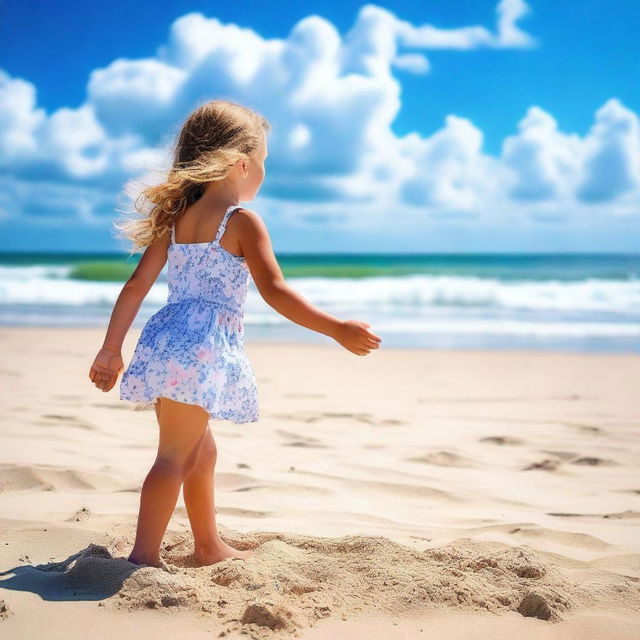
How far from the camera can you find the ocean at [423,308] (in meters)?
10.7

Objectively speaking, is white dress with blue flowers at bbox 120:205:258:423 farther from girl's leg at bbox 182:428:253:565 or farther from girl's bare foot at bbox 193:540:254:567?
girl's bare foot at bbox 193:540:254:567

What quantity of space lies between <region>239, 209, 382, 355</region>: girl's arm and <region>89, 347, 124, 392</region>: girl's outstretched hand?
54cm

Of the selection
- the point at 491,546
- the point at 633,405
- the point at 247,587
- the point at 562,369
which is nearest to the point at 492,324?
the point at 562,369

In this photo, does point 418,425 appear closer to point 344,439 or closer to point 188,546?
point 344,439

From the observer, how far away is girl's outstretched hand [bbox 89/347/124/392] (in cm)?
258

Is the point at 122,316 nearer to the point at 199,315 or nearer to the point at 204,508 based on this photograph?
the point at 199,315

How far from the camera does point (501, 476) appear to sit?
13.0 ft

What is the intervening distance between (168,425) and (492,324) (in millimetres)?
10857

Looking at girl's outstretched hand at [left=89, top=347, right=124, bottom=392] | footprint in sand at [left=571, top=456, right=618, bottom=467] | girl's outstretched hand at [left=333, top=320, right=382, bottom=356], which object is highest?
girl's outstretched hand at [left=333, top=320, right=382, bottom=356]

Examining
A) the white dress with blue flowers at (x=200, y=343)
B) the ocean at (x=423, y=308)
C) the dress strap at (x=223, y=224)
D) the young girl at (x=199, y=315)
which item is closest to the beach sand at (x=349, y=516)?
the young girl at (x=199, y=315)

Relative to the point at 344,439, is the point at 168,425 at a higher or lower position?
higher

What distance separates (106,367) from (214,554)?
72 centimetres

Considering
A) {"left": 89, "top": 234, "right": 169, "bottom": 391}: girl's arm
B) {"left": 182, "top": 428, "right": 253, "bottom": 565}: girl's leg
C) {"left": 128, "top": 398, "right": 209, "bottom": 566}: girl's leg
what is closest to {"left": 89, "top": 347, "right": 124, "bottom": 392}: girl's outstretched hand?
{"left": 89, "top": 234, "right": 169, "bottom": 391}: girl's arm

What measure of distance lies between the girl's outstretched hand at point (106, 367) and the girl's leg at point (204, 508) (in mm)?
363
